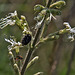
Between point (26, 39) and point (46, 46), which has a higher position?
point (26, 39)

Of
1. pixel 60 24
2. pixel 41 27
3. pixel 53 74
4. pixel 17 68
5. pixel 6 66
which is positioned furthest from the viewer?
pixel 6 66

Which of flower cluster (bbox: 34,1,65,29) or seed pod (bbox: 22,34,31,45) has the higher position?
flower cluster (bbox: 34,1,65,29)

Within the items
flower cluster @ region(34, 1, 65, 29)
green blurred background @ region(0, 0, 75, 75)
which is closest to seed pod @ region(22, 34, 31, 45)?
flower cluster @ region(34, 1, 65, 29)

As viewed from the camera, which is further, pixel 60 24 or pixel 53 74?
pixel 60 24

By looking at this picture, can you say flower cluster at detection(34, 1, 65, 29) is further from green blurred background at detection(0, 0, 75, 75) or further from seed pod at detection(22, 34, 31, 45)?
green blurred background at detection(0, 0, 75, 75)

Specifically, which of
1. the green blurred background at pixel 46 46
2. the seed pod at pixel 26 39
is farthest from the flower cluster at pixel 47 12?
the green blurred background at pixel 46 46

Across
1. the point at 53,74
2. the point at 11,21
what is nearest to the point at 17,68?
the point at 11,21

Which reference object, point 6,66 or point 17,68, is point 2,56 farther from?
point 17,68

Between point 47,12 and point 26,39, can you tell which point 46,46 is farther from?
point 47,12

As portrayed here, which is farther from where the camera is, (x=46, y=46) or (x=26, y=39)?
(x=46, y=46)

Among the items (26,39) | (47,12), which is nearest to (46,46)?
(26,39)

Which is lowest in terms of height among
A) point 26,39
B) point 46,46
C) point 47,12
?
point 46,46
